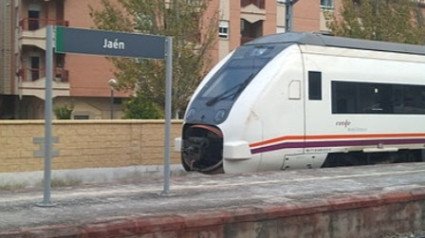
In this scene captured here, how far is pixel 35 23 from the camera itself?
3797 cm

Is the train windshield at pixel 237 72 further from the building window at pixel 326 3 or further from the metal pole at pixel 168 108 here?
the building window at pixel 326 3

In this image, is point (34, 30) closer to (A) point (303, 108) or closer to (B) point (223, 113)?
(B) point (223, 113)

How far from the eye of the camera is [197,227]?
7.20 m

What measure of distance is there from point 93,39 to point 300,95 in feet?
21.9

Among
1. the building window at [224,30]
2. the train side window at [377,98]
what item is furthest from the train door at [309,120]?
the building window at [224,30]

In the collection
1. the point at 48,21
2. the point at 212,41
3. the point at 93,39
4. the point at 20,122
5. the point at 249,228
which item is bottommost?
the point at 249,228

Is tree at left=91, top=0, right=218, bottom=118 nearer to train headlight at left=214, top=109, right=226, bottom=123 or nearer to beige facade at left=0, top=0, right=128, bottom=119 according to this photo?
train headlight at left=214, top=109, right=226, bottom=123

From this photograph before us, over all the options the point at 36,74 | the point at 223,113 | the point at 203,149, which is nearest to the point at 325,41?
the point at 223,113

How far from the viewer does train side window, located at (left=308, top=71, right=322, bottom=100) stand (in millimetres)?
14053

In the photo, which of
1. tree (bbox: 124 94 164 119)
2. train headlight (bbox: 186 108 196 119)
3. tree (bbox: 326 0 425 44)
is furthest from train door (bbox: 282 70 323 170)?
tree (bbox: 326 0 425 44)

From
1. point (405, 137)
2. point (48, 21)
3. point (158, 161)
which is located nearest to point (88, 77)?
point (48, 21)

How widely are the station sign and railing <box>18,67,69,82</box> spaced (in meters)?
29.3

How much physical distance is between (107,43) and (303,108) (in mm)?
6572

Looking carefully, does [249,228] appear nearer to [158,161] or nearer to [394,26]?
[158,161]
